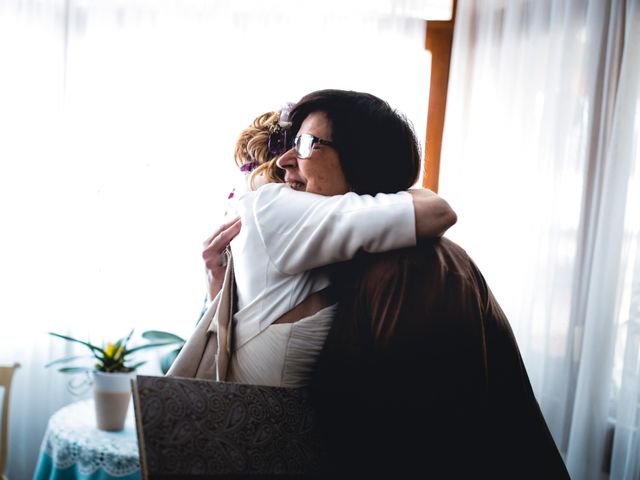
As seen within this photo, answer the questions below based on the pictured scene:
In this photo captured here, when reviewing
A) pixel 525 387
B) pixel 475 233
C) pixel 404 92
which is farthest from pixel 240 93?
pixel 525 387

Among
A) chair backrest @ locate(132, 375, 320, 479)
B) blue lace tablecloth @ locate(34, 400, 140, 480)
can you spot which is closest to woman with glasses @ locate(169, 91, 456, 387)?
chair backrest @ locate(132, 375, 320, 479)

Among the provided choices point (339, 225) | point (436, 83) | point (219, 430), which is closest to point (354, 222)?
point (339, 225)

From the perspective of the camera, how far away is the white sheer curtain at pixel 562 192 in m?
2.31

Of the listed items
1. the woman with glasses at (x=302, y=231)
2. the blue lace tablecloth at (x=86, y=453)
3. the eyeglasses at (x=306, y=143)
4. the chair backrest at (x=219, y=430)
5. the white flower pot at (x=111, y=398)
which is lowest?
the blue lace tablecloth at (x=86, y=453)

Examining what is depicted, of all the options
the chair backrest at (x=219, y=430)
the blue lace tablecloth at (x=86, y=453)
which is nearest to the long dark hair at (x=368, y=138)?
the chair backrest at (x=219, y=430)

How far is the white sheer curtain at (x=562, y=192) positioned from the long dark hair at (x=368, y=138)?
1330 mm

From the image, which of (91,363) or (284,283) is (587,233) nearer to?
(284,283)

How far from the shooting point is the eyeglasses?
51.1 inches

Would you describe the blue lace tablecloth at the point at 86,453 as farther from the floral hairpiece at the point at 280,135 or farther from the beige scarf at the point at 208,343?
the floral hairpiece at the point at 280,135

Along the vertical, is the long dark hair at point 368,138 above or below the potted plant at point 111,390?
above

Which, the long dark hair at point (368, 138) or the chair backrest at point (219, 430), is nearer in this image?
the chair backrest at point (219, 430)

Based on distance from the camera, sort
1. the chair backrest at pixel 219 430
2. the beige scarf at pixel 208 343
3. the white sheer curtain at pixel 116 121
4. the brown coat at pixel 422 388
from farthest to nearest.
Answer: the white sheer curtain at pixel 116 121, the beige scarf at pixel 208 343, the brown coat at pixel 422 388, the chair backrest at pixel 219 430

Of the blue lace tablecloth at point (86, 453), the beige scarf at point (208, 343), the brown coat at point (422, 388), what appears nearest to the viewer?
the brown coat at point (422, 388)

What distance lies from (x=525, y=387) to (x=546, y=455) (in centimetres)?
12
